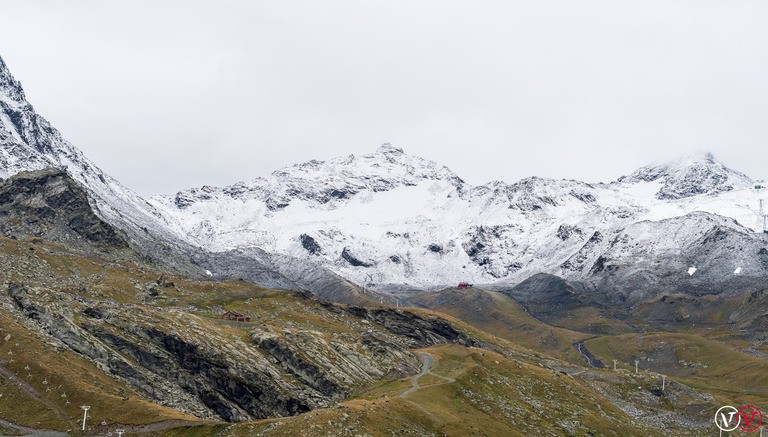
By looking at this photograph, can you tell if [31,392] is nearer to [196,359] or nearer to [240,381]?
[196,359]

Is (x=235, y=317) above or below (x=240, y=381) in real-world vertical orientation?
above

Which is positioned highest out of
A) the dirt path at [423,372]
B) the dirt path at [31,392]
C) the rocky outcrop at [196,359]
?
the dirt path at [423,372]

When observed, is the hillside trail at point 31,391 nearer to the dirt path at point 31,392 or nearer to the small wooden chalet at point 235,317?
the dirt path at point 31,392

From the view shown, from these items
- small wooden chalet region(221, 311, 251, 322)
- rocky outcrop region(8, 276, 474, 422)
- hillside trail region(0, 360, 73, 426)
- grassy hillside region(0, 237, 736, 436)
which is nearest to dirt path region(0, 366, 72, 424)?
hillside trail region(0, 360, 73, 426)

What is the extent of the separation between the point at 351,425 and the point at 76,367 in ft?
163

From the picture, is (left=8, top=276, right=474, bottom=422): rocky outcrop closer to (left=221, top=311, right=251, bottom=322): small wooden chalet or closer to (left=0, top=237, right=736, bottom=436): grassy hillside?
(left=0, top=237, right=736, bottom=436): grassy hillside

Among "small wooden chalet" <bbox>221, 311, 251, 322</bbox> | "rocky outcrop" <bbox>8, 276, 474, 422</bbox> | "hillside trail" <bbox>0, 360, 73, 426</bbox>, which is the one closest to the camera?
"hillside trail" <bbox>0, 360, 73, 426</bbox>

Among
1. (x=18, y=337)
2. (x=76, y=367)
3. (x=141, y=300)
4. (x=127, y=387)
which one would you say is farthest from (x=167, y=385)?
(x=141, y=300)

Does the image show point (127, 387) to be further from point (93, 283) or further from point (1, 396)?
point (93, 283)

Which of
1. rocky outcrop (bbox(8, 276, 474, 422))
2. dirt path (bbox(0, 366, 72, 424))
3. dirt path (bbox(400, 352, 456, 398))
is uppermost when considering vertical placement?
dirt path (bbox(400, 352, 456, 398))

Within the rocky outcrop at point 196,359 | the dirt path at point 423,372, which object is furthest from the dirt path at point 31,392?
the dirt path at point 423,372

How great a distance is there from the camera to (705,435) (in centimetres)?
15188

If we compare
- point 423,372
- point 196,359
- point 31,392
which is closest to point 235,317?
point 196,359

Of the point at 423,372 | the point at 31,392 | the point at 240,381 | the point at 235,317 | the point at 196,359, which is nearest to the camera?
the point at 31,392
